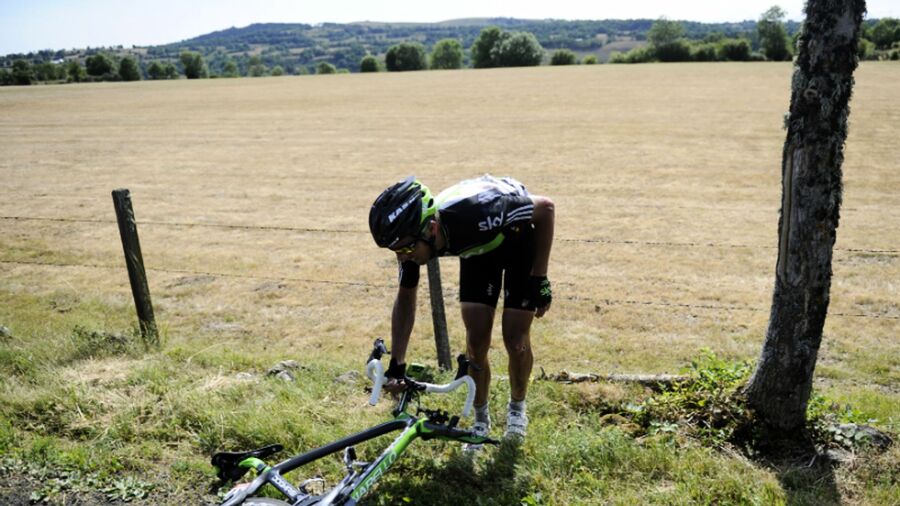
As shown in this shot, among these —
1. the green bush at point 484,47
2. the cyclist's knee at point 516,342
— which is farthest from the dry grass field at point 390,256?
the green bush at point 484,47

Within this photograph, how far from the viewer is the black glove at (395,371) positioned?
3790 mm

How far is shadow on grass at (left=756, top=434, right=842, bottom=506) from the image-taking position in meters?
3.66

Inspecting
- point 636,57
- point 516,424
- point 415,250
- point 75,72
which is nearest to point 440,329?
point 516,424

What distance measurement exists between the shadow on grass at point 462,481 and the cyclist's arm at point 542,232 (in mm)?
1170

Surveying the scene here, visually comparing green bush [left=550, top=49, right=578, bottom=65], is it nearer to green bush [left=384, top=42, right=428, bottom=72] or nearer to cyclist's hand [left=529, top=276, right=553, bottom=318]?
green bush [left=384, top=42, right=428, bottom=72]

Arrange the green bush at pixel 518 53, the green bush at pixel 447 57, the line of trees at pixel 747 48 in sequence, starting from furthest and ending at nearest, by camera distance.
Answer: the green bush at pixel 447 57 < the green bush at pixel 518 53 < the line of trees at pixel 747 48

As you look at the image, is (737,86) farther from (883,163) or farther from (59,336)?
(59,336)

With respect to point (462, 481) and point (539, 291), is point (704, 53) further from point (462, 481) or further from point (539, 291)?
point (462, 481)

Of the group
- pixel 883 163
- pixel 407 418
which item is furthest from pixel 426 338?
pixel 883 163

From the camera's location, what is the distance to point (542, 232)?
407cm

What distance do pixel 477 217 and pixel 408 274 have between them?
57 cm

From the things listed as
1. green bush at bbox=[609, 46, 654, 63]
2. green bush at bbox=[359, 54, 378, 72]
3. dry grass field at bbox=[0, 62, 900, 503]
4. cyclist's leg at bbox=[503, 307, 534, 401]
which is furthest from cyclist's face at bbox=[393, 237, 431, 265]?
green bush at bbox=[359, 54, 378, 72]

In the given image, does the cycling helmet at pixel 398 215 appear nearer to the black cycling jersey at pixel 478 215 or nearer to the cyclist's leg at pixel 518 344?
the black cycling jersey at pixel 478 215

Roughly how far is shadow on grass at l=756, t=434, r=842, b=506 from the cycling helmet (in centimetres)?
257
